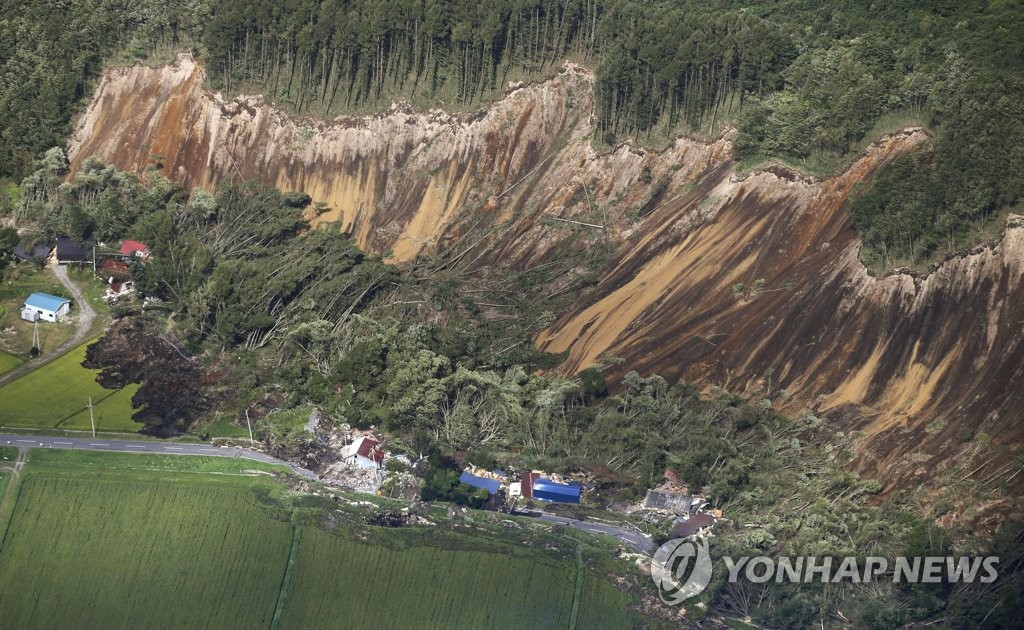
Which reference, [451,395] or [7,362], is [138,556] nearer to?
[451,395]

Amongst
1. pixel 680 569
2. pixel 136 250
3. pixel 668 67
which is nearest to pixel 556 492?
pixel 680 569

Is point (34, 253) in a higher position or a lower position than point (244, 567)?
higher

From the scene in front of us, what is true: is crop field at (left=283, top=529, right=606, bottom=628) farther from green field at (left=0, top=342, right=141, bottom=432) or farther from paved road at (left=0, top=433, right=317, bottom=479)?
green field at (left=0, top=342, right=141, bottom=432)

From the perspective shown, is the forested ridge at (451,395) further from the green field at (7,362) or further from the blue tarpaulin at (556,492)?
the green field at (7,362)

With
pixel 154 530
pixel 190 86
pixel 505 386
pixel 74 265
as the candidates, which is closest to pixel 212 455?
pixel 154 530

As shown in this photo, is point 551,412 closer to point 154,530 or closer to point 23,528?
point 154,530

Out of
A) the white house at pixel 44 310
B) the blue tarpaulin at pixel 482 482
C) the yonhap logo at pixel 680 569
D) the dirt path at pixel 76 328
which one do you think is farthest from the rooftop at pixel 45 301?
the yonhap logo at pixel 680 569
